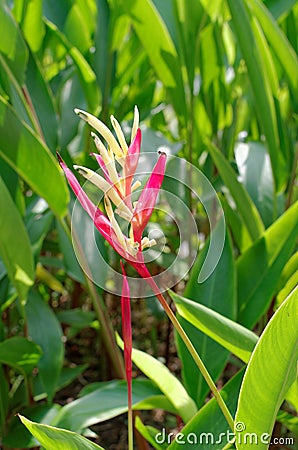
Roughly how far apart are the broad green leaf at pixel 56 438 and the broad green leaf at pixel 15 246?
37 cm

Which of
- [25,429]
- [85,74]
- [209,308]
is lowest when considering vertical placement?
[25,429]

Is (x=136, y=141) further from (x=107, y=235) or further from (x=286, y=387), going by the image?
(x=286, y=387)

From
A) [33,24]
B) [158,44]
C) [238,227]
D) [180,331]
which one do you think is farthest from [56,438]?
[33,24]

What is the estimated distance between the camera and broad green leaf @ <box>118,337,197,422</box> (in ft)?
2.66

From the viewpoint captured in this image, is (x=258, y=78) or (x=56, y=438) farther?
(x=258, y=78)

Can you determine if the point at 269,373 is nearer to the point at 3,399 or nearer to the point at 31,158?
the point at 31,158

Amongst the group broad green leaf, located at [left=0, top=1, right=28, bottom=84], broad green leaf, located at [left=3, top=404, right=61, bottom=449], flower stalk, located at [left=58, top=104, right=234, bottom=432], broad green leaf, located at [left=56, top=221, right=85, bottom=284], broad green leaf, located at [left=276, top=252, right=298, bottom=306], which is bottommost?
broad green leaf, located at [left=3, top=404, right=61, bottom=449]

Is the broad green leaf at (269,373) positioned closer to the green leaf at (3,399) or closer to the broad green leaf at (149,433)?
the broad green leaf at (149,433)

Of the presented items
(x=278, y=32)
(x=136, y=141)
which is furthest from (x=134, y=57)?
(x=136, y=141)

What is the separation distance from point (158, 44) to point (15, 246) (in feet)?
1.30

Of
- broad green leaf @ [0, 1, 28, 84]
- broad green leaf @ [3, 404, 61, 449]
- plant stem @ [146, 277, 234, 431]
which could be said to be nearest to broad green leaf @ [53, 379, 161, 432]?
broad green leaf @ [3, 404, 61, 449]

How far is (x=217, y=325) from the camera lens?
0.72 metres

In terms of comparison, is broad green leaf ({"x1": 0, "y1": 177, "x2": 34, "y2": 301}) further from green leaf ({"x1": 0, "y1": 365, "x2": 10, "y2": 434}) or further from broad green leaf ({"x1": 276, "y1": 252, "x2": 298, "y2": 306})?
broad green leaf ({"x1": 276, "y1": 252, "x2": 298, "y2": 306})

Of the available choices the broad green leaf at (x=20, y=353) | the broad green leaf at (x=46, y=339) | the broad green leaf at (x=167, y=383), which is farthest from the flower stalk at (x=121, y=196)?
the broad green leaf at (x=46, y=339)
